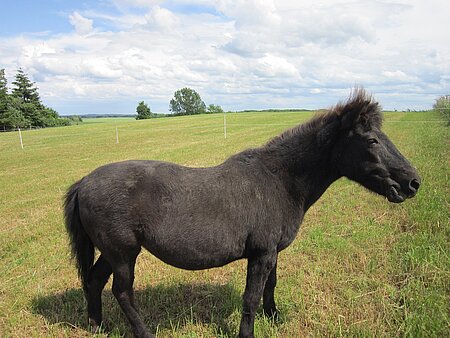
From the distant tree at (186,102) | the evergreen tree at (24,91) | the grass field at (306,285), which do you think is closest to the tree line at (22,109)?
the evergreen tree at (24,91)

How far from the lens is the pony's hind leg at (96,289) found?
4176mm

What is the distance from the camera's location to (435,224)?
19.6ft

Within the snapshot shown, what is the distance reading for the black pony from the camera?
3521 millimetres

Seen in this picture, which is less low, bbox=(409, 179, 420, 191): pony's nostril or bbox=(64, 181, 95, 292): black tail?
bbox=(409, 179, 420, 191): pony's nostril

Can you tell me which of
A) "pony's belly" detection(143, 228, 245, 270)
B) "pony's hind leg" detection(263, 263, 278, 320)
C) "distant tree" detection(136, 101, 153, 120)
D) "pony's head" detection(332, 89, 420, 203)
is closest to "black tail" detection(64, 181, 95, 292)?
"pony's belly" detection(143, 228, 245, 270)

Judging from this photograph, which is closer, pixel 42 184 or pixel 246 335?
pixel 246 335

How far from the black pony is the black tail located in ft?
0.05

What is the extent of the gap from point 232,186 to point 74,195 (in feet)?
5.82

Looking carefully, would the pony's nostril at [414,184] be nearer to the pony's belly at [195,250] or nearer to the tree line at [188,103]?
the pony's belly at [195,250]

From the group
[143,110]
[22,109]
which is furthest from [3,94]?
[143,110]

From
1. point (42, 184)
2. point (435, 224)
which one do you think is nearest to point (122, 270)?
point (435, 224)

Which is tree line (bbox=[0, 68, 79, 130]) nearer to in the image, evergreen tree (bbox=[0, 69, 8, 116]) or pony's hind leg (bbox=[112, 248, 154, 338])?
evergreen tree (bbox=[0, 69, 8, 116])

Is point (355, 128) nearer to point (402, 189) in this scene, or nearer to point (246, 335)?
point (402, 189)

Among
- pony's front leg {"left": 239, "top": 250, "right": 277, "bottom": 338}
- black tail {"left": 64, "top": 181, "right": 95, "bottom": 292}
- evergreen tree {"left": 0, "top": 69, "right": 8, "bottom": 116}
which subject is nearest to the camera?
pony's front leg {"left": 239, "top": 250, "right": 277, "bottom": 338}
